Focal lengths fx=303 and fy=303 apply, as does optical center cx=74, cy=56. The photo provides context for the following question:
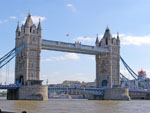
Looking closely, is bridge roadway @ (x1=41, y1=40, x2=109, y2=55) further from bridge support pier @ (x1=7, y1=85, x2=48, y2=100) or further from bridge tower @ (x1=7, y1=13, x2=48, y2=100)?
bridge support pier @ (x1=7, y1=85, x2=48, y2=100)

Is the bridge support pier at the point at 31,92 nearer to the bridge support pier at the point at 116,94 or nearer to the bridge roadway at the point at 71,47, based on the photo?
the bridge roadway at the point at 71,47

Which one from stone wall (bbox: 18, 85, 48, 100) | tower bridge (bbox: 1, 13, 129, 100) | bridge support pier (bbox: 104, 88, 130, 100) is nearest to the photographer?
stone wall (bbox: 18, 85, 48, 100)

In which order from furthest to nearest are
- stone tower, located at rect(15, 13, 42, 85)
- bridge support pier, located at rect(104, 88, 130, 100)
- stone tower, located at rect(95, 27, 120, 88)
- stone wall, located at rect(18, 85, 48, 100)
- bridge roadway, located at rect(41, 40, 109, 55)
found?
stone tower, located at rect(95, 27, 120, 88)
bridge support pier, located at rect(104, 88, 130, 100)
bridge roadway, located at rect(41, 40, 109, 55)
stone tower, located at rect(15, 13, 42, 85)
stone wall, located at rect(18, 85, 48, 100)

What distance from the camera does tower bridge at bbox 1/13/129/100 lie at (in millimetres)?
70500

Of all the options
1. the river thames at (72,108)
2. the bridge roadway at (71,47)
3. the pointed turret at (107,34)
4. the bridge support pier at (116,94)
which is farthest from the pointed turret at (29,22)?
the river thames at (72,108)

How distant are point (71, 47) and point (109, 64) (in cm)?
1646

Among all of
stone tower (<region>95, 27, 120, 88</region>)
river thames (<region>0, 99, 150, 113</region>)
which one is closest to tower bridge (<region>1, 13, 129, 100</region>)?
stone tower (<region>95, 27, 120, 88</region>)

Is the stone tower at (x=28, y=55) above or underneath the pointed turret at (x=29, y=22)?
underneath

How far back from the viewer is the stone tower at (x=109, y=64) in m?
92.9

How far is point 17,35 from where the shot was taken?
79.6 meters

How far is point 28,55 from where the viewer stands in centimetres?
7519

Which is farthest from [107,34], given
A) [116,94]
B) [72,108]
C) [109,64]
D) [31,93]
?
[72,108]

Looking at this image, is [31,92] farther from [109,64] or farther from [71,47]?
[109,64]

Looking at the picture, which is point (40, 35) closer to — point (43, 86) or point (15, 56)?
point (15, 56)
